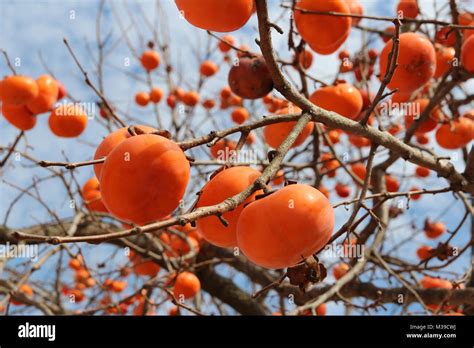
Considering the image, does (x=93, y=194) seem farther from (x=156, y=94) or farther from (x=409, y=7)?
(x=409, y=7)

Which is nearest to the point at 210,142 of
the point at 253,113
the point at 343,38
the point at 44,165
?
the point at 44,165

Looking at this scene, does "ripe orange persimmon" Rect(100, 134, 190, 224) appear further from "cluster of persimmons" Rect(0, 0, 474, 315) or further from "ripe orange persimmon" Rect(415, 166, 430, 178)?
"ripe orange persimmon" Rect(415, 166, 430, 178)

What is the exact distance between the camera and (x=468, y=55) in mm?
2582

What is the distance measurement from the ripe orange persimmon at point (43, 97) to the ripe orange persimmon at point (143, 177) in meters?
2.75

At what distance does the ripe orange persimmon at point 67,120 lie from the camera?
3.57 metres

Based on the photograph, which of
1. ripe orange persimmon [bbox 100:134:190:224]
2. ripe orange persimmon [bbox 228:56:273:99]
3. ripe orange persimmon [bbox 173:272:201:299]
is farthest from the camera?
ripe orange persimmon [bbox 173:272:201:299]

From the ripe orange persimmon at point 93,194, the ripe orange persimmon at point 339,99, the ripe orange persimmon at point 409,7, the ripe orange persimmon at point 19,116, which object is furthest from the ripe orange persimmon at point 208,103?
the ripe orange persimmon at point 339,99

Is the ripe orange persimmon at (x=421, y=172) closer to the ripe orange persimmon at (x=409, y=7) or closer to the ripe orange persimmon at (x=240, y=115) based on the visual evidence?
the ripe orange persimmon at (x=409, y=7)

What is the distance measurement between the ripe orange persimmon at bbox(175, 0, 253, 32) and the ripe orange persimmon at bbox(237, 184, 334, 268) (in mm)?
527

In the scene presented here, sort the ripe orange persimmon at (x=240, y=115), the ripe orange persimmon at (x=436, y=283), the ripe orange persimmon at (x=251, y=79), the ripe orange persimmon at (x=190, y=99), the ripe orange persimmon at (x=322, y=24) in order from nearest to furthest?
the ripe orange persimmon at (x=251, y=79) < the ripe orange persimmon at (x=322, y=24) < the ripe orange persimmon at (x=436, y=283) < the ripe orange persimmon at (x=240, y=115) < the ripe orange persimmon at (x=190, y=99)

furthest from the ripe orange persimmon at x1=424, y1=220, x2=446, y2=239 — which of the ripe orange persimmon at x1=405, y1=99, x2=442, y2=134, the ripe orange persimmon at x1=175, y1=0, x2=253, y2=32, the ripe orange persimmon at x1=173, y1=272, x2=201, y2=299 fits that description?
the ripe orange persimmon at x1=175, y1=0, x2=253, y2=32

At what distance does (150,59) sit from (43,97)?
210 cm

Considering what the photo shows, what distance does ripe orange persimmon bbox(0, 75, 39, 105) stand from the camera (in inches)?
135
